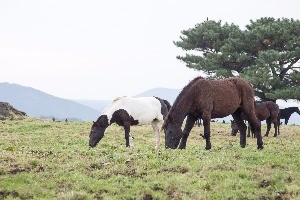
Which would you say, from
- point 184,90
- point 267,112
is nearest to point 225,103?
point 184,90

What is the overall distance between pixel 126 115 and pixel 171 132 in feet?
14.9

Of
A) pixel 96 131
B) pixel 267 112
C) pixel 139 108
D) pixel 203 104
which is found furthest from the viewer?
pixel 267 112

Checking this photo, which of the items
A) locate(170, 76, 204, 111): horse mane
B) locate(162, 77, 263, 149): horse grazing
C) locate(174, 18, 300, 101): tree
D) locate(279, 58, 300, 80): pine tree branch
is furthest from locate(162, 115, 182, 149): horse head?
locate(279, 58, 300, 80): pine tree branch

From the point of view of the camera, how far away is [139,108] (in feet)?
65.1

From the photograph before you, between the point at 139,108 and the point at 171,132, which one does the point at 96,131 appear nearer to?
the point at 139,108

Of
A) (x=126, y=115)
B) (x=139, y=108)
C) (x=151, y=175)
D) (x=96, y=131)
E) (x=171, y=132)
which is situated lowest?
(x=151, y=175)

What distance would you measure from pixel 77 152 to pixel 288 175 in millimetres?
7637

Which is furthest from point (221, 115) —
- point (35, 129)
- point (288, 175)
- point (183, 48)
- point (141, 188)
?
point (183, 48)

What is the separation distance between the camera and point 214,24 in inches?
1678

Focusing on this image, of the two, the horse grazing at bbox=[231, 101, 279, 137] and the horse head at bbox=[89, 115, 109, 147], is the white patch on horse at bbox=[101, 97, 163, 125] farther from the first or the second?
the horse grazing at bbox=[231, 101, 279, 137]

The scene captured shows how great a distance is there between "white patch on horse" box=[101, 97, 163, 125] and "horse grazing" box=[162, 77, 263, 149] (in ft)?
14.4

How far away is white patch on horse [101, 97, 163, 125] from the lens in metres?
19.3

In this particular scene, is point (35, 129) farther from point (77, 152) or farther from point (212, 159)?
point (212, 159)

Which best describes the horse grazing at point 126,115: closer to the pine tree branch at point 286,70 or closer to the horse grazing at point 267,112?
the horse grazing at point 267,112
